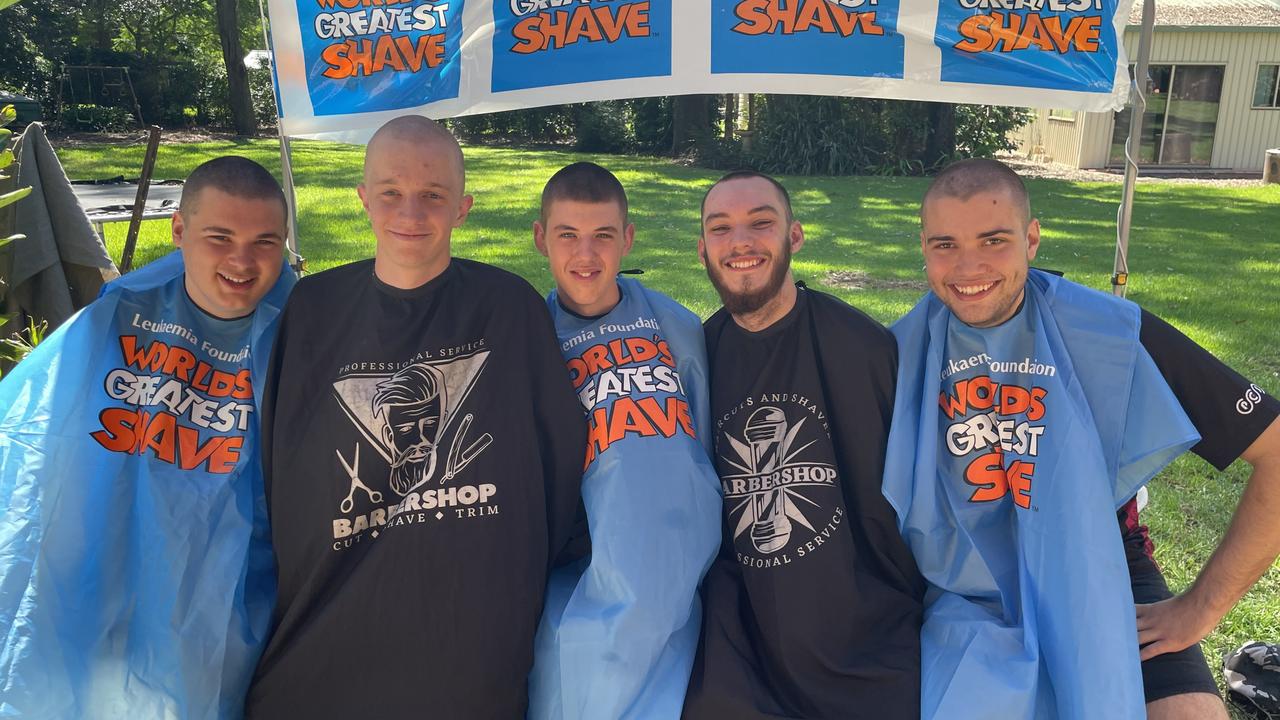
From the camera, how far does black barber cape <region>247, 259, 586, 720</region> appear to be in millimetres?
2631

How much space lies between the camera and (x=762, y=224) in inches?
120

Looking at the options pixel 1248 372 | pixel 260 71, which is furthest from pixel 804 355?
pixel 260 71

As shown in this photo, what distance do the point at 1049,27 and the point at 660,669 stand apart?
2.88 meters

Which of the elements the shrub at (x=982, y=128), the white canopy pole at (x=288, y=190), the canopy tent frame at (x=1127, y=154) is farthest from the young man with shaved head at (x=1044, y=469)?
the shrub at (x=982, y=128)

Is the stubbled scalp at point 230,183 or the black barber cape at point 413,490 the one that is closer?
the black barber cape at point 413,490

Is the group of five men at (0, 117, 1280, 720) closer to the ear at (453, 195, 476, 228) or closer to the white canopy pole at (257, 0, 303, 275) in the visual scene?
the ear at (453, 195, 476, 228)

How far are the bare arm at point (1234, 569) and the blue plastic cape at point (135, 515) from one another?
8.34ft

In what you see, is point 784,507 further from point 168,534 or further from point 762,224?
point 168,534

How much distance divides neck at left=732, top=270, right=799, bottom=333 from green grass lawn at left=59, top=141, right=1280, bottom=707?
208cm

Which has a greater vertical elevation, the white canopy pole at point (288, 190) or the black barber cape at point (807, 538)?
the white canopy pole at point (288, 190)

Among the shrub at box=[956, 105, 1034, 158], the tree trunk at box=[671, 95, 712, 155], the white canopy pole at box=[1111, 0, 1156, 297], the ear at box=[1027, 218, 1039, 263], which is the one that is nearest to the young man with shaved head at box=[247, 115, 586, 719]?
the ear at box=[1027, 218, 1039, 263]

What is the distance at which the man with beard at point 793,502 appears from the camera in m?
2.62

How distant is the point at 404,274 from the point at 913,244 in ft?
30.0

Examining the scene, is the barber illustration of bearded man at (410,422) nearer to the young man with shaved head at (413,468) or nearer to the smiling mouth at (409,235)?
the young man with shaved head at (413,468)
